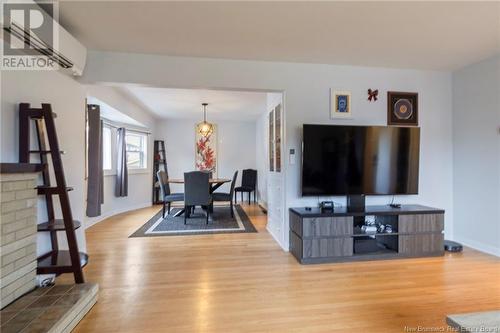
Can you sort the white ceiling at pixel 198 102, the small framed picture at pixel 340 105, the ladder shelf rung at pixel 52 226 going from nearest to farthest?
the ladder shelf rung at pixel 52 226
the small framed picture at pixel 340 105
the white ceiling at pixel 198 102

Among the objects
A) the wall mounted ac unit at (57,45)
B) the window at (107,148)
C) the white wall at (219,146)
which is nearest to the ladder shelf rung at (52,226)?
the wall mounted ac unit at (57,45)

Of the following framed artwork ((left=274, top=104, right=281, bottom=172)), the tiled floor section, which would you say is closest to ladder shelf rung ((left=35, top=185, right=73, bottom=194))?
the tiled floor section

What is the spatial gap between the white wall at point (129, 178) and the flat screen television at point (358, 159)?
3151 mm

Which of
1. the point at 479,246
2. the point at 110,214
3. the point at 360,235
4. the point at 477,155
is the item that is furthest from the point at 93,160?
the point at 479,246

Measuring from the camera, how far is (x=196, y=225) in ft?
14.6

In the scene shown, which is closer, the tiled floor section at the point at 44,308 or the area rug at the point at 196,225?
the tiled floor section at the point at 44,308

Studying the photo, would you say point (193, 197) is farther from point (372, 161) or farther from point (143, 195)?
point (372, 161)

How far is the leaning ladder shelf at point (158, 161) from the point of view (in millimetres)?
6742

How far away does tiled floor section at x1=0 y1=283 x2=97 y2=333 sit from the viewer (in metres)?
1.52

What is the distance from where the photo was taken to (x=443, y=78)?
3521 millimetres

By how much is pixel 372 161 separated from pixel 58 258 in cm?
335

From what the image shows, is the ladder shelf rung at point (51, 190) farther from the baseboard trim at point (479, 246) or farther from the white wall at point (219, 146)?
the white wall at point (219, 146)

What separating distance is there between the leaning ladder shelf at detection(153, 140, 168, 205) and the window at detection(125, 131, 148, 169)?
37 centimetres
